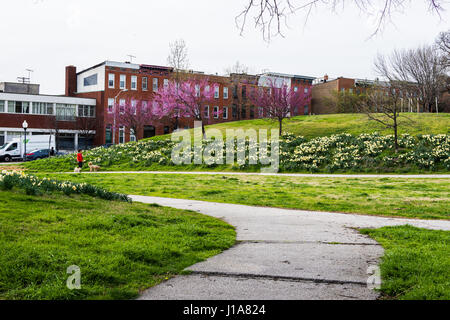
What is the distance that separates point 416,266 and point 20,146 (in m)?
46.9

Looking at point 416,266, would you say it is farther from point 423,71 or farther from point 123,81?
point 123,81

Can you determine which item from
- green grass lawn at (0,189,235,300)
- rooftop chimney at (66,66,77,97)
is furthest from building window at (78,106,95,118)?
green grass lawn at (0,189,235,300)

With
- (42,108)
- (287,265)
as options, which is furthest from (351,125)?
(42,108)

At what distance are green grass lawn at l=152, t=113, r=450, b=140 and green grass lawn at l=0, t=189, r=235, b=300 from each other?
2521 centimetres

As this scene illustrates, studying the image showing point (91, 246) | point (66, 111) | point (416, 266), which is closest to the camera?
point (416, 266)

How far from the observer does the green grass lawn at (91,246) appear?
4.12m

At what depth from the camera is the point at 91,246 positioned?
534 cm

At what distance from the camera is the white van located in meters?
43.8

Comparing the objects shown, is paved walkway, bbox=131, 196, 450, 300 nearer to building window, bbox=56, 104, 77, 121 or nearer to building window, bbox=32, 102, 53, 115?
building window, bbox=56, 104, 77, 121

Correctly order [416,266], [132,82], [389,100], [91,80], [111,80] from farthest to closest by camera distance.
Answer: [91,80]
[132,82]
[111,80]
[389,100]
[416,266]

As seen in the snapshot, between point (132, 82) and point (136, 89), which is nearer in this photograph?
point (132, 82)
